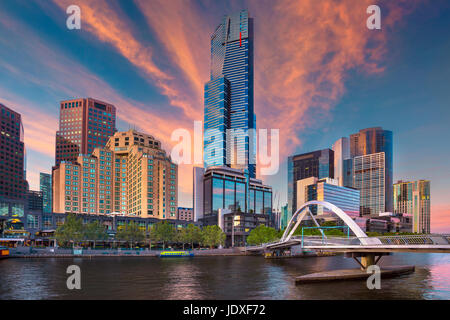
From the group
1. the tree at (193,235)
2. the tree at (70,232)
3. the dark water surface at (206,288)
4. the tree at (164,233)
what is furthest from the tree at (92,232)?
the dark water surface at (206,288)

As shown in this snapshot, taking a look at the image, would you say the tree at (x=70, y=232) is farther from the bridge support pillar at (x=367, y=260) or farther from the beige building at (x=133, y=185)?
the bridge support pillar at (x=367, y=260)

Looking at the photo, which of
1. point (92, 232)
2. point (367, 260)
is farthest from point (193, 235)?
point (367, 260)

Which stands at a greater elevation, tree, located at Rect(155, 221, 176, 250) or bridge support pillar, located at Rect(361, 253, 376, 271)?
bridge support pillar, located at Rect(361, 253, 376, 271)

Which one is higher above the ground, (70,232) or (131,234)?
(70,232)

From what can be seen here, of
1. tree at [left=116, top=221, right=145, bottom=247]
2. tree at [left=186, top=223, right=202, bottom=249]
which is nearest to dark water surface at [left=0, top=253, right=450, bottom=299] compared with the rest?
tree at [left=116, top=221, right=145, bottom=247]

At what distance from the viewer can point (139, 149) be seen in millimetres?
186875

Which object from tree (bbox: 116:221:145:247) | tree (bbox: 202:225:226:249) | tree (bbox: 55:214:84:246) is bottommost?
tree (bbox: 202:225:226:249)

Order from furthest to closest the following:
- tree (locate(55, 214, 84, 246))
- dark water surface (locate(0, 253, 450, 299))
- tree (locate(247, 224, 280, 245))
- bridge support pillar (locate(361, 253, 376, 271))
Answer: tree (locate(247, 224, 280, 245)), tree (locate(55, 214, 84, 246)), bridge support pillar (locate(361, 253, 376, 271)), dark water surface (locate(0, 253, 450, 299))

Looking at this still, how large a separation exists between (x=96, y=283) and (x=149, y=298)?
45.1 feet

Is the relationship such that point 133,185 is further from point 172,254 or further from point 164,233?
point 172,254

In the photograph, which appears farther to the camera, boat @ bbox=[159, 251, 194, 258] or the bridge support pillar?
boat @ bbox=[159, 251, 194, 258]

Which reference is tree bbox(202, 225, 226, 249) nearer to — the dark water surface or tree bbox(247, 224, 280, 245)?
tree bbox(247, 224, 280, 245)
